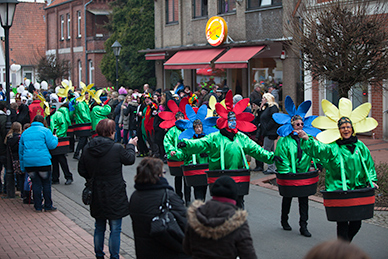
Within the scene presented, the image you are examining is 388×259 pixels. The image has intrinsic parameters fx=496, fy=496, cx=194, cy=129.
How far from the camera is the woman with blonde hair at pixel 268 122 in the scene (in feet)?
36.3

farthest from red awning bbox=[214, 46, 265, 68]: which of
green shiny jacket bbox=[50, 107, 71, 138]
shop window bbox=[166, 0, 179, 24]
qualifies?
green shiny jacket bbox=[50, 107, 71, 138]

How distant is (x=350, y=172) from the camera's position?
18.7 ft

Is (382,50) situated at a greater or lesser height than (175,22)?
lesser

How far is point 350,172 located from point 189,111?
3.08 metres

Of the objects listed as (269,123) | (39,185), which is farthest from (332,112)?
(269,123)

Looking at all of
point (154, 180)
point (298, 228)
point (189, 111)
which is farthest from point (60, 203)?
point (154, 180)

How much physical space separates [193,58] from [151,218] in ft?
58.9

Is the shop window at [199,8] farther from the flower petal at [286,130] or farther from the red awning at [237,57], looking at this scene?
the flower petal at [286,130]

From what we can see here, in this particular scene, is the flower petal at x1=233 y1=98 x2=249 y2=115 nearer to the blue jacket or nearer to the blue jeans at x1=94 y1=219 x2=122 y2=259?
the blue jeans at x1=94 y1=219 x2=122 y2=259

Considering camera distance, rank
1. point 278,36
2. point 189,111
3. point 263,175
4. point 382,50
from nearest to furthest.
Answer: point 189,111 → point 382,50 → point 263,175 → point 278,36

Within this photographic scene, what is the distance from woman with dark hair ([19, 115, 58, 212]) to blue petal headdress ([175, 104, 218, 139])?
2.21 metres

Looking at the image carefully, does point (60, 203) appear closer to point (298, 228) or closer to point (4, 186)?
point (4, 186)

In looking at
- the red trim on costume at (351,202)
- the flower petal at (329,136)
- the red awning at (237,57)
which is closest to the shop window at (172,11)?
the red awning at (237,57)

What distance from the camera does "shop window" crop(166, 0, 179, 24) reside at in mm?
24359
